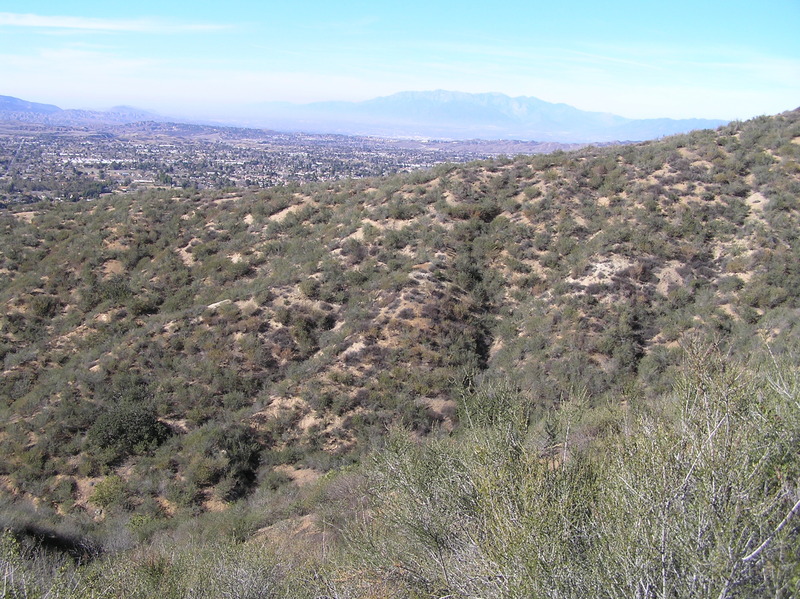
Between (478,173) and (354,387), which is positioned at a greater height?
(478,173)

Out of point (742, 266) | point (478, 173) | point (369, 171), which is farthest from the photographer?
point (369, 171)

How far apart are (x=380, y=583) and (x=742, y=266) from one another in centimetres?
1699

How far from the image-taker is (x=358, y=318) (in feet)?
57.1

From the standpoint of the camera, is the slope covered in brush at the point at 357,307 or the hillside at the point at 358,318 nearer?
the hillside at the point at 358,318

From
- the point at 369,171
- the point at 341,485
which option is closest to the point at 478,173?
the point at 341,485

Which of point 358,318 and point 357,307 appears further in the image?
point 357,307

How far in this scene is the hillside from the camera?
41.9ft

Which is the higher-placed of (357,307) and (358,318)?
(357,307)

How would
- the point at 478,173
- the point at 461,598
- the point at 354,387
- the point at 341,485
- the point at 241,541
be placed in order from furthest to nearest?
the point at 478,173 → the point at 354,387 → the point at 341,485 → the point at 241,541 → the point at 461,598

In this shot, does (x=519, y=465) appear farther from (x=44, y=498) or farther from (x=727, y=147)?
(x=727, y=147)

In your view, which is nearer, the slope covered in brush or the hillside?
the hillside

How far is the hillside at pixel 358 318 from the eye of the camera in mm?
12766

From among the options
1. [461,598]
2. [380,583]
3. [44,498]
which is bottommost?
[44,498]

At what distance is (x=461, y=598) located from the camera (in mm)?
4977
